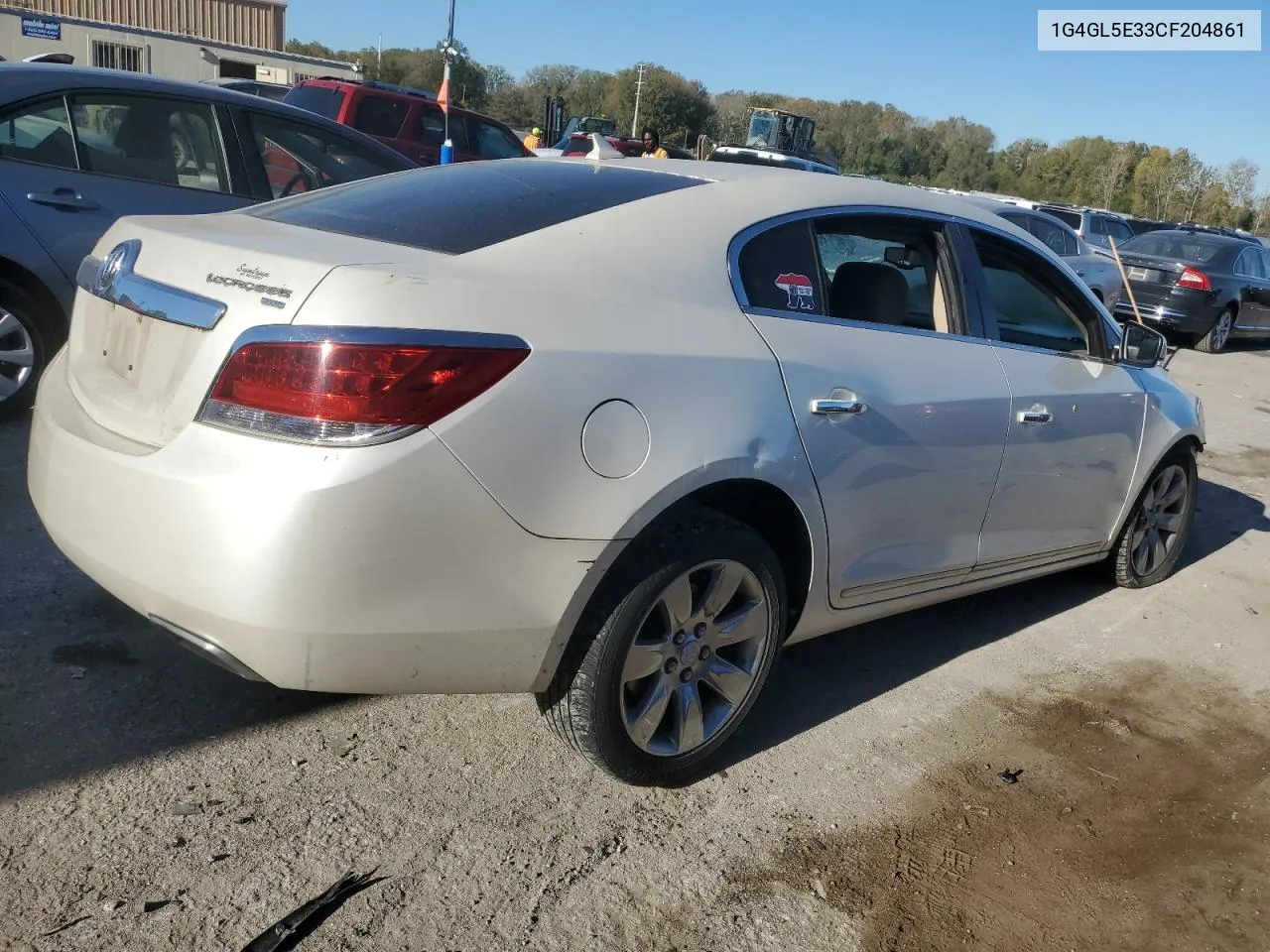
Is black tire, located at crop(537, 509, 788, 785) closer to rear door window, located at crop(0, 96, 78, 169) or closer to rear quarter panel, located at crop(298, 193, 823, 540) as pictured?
rear quarter panel, located at crop(298, 193, 823, 540)

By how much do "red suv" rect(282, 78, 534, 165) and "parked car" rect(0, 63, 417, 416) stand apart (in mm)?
8203

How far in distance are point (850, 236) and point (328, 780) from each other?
84.4 inches

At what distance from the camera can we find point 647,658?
2760mm

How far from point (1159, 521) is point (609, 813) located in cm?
328

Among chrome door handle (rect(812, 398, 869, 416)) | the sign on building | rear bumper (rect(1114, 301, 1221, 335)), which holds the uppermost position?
the sign on building

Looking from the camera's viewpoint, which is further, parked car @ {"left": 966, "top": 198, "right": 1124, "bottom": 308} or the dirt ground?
parked car @ {"left": 966, "top": 198, "right": 1124, "bottom": 308}

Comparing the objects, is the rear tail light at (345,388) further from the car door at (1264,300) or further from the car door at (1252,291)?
the car door at (1264,300)

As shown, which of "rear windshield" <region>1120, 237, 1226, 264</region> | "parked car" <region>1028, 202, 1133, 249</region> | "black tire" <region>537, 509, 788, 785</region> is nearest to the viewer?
"black tire" <region>537, 509, 788, 785</region>

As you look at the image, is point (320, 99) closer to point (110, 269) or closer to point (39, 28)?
point (110, 269)

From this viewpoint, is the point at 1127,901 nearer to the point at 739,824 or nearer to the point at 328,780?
the point at 739,824

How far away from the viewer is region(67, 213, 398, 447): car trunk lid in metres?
2.37

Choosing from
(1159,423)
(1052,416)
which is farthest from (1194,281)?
(1052,416)

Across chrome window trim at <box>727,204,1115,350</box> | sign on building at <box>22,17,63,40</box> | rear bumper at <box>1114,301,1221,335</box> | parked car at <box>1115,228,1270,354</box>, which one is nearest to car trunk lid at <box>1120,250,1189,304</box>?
parked car at <box>1115,228,1270,354</box>

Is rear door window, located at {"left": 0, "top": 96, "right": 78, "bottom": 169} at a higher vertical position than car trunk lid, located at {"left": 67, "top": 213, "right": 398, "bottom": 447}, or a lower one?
higher
